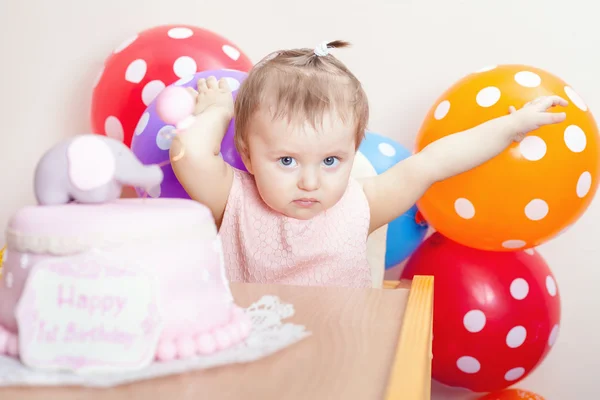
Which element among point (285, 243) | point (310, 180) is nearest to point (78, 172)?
point (310, 180)

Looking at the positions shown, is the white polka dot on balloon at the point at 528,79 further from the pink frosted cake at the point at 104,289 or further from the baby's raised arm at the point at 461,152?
the pink frosted cake at the point at 104,289

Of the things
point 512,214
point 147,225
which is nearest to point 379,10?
point 512,214

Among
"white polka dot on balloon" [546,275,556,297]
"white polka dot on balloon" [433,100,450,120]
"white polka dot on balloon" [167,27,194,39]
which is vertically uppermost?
"white polka dot on balloon" [167,27,194,39]

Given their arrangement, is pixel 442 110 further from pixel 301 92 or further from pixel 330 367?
pixel 330 367

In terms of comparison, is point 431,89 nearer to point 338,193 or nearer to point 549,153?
point 549,153

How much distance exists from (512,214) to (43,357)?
0.91m

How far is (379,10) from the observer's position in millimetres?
1719

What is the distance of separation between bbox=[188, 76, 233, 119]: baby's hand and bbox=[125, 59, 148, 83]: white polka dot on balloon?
0.84 feet

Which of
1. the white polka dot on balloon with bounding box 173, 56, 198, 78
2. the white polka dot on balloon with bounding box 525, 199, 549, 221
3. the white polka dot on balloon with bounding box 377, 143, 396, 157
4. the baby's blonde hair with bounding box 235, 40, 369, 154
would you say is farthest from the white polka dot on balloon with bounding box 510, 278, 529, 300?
the white polka dot on balloon with bounding box 173, 56, 198, 78

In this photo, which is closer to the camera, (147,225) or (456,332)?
(147,225)

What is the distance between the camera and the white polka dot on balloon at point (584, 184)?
1.24 metres

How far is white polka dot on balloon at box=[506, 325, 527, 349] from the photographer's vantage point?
4.59 feet

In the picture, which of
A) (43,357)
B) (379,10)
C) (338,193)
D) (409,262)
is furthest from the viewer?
(379,10)

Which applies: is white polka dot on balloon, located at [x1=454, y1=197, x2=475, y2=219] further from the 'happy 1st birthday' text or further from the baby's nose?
the 'happy 1st birthday' text
